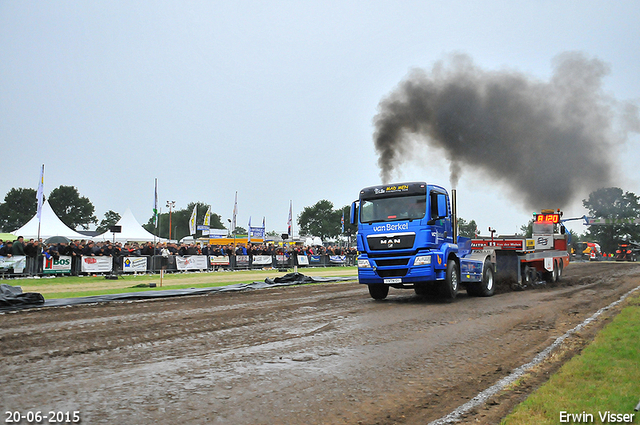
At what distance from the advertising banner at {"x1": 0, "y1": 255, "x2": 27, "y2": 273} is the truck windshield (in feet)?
51.4

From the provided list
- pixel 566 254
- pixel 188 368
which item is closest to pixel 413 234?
pixel 188 368

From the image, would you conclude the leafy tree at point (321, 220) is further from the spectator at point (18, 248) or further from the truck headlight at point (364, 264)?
the truck headlight at point (364, 264)

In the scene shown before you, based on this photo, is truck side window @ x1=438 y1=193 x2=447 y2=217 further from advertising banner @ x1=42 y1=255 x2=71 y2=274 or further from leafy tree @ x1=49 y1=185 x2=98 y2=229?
leafy tree @ x1=49 y1=185 x2=98 y2=229

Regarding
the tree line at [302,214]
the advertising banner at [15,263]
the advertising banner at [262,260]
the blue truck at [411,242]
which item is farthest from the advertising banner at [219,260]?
the tree line at [302,214]

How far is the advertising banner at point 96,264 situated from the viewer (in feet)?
76.2

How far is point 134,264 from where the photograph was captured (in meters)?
25.5

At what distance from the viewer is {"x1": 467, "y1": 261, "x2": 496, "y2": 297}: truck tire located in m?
14.9

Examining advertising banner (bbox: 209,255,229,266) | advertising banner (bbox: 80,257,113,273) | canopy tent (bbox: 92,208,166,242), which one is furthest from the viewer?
canopy tent (bbox: 92,208,166,242)

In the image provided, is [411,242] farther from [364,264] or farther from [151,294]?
[151,294]

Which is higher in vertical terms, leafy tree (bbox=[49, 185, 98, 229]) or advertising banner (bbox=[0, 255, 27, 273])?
leafy tree (bbox=[49, 185, 98, 229])

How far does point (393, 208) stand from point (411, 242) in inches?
43.1

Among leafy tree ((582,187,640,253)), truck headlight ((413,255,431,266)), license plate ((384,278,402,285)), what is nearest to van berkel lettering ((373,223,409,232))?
truck headlight ((413,255,431,266))

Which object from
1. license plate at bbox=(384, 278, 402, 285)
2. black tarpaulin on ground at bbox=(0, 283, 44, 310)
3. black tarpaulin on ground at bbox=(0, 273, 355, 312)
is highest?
license plate at bbox=(384, 278, 402, 285)

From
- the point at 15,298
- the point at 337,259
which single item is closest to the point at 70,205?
the point at 337,259
